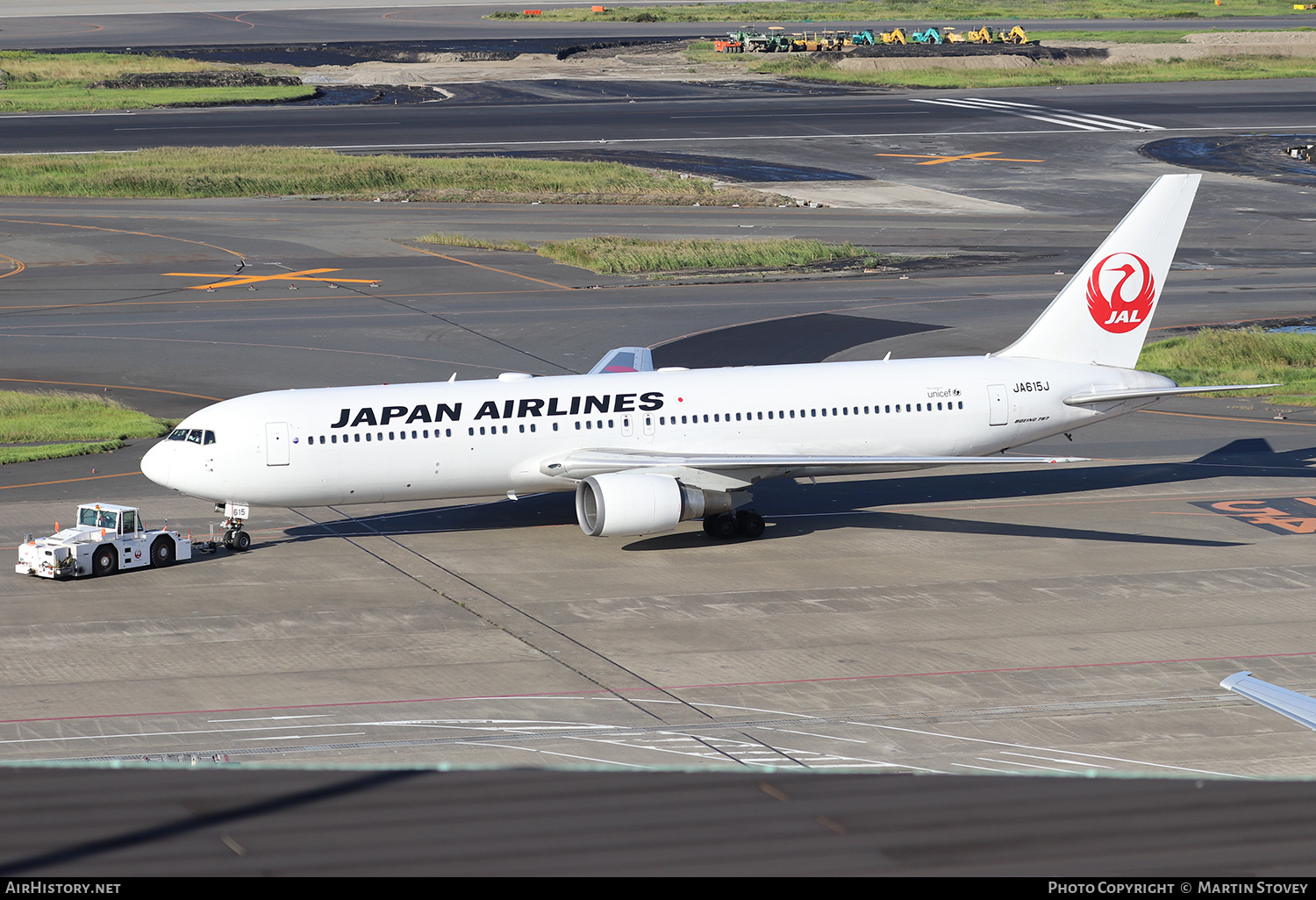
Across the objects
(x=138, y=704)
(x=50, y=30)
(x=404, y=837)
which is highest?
(x=50, y=30)

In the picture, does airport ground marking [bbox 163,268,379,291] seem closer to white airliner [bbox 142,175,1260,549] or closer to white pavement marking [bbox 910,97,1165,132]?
white airliner [bbox 142,175,1260,549]

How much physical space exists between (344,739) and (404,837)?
61.6ft

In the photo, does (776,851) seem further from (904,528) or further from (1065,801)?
(904,528)

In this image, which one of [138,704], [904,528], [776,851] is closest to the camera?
[776,851]

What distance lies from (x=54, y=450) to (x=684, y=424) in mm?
23919

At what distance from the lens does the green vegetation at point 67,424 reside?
2016 inches

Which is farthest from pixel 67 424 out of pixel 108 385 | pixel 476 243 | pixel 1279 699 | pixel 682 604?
pixel 1279 699

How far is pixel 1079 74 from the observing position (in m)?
150

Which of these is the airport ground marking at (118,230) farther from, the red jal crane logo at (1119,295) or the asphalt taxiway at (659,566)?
the red jal crane logo at (1119,295)

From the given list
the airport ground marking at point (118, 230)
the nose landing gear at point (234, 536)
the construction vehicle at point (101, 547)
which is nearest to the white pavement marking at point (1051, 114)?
the airport ground marking at point (118, 230)

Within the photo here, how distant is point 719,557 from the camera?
4019cm

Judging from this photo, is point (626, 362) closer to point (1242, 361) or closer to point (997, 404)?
point (997, 404)

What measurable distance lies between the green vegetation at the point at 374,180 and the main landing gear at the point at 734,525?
197 feet

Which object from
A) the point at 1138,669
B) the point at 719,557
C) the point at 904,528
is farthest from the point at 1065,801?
the point at 904,528
